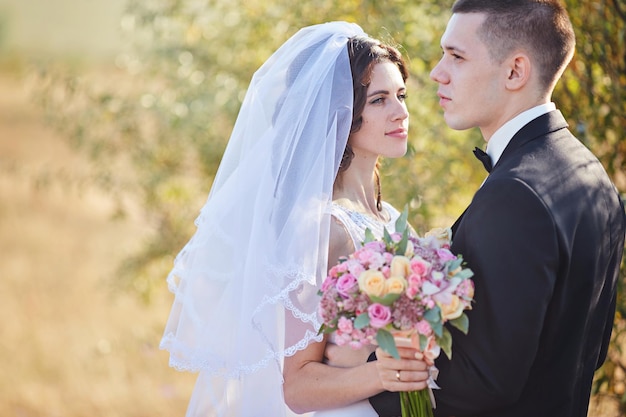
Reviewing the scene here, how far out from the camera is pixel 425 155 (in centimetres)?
452

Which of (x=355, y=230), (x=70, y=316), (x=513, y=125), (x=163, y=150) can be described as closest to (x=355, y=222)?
(x=355, y=230)

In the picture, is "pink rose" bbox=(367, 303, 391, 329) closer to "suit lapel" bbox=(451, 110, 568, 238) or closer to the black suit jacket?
the black suit jacket

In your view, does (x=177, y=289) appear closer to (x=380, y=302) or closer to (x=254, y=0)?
(x=380, y=302)

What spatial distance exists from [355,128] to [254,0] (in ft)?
8.67

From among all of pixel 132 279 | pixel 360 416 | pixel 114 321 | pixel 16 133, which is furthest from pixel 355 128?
pixel 16 133

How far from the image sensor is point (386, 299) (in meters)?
2.02

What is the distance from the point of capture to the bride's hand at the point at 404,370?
219cm

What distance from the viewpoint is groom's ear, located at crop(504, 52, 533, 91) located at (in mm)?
2371

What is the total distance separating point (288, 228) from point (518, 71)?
936 millimetres

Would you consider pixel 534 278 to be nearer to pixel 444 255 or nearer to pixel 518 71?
pixel 444 255

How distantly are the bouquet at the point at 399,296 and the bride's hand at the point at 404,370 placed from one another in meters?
0.07

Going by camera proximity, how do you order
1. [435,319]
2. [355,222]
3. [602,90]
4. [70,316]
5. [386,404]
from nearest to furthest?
[435,319] → [386,404] → [355,222] → [602,90] → [70,316]

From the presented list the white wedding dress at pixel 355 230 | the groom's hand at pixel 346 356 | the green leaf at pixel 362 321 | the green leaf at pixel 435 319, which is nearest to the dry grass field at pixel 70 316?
the white wedding dress at pixel 355 230

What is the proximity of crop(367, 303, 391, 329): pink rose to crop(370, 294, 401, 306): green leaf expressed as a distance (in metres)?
0.01
